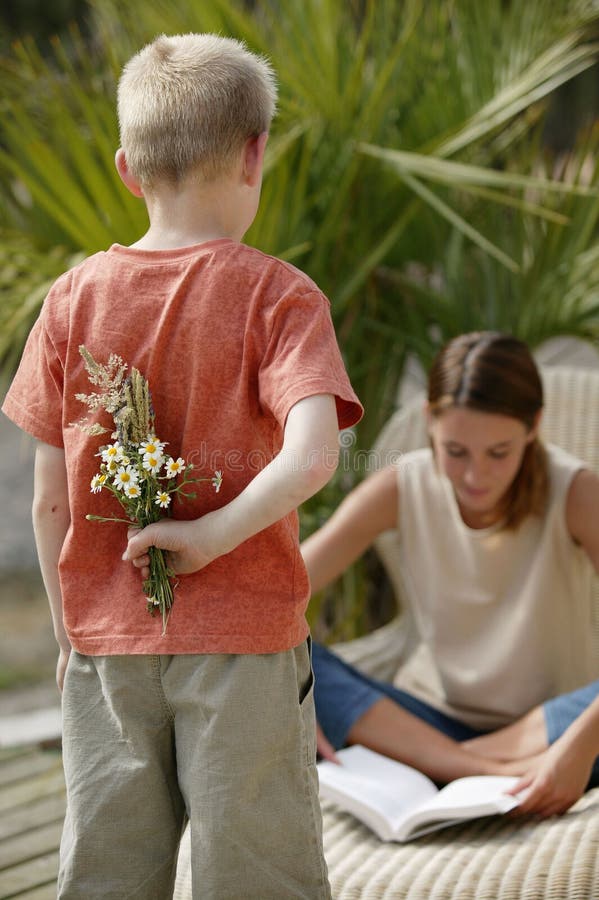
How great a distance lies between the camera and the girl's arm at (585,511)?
2.15 metres

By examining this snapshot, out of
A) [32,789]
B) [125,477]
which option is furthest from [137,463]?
[32,789]

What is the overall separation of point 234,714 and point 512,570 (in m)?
1.18

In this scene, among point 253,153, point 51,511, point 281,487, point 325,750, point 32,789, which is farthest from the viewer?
point 32,789

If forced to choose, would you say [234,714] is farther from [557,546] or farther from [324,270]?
[324,270]

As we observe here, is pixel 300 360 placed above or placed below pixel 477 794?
above

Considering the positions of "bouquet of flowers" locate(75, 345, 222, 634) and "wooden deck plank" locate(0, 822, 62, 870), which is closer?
"bouquet of flowers" locate(75, 345, 222, 634)

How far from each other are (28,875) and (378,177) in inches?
72.0

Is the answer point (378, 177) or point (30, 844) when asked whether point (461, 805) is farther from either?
point (378, 177)

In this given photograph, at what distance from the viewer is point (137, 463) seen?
1207mm

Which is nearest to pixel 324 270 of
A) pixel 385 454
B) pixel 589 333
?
pixel 385 454

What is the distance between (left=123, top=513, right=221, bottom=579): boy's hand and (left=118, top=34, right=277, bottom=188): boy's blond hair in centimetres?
39

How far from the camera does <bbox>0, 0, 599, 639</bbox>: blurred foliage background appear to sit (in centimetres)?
244

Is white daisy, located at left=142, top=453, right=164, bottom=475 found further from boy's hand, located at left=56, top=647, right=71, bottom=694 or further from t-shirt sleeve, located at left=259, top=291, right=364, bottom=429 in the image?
boy's hand, located at left=56, top=647, right=71, bottom=694

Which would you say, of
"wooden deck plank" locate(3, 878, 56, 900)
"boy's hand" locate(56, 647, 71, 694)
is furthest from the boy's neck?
"wooden deck plank" locate(3, 878, 56, 900)
